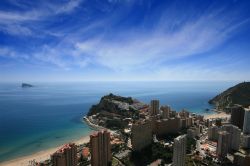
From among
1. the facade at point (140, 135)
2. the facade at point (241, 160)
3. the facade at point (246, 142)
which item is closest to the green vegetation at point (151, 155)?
the facade at point (140, 135)

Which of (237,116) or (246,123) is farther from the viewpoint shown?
(237,116)

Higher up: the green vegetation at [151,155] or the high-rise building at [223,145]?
the high-rise building at [223,145]

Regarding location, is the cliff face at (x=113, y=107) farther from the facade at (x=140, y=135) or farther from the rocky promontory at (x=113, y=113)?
the facade at (x=140, y=135)

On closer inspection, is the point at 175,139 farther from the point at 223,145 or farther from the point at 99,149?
the point at 223,145

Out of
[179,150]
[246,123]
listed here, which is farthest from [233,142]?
[179,150]

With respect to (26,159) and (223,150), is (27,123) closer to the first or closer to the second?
(26,159)

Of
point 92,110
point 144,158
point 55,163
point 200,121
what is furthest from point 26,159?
point 200,121

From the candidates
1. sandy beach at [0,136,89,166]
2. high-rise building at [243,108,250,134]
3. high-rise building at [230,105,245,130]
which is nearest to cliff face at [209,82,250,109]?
high-rise building at [230,105,245,130]
